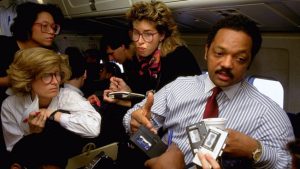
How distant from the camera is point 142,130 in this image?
5.16 feet

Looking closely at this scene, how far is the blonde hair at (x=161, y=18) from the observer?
84.9 inches

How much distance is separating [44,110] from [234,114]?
113cm

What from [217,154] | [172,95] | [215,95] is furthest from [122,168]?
[217,154]

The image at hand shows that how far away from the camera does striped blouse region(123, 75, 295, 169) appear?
4.94 ft

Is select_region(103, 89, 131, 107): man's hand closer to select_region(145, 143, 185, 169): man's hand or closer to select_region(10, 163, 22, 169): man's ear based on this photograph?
select_region(10, 163, 22, 169): man's ear

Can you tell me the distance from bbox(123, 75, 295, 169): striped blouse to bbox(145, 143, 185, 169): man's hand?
0.15 m

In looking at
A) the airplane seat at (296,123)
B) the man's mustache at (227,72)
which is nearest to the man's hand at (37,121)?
the man's mustache at (227,72)

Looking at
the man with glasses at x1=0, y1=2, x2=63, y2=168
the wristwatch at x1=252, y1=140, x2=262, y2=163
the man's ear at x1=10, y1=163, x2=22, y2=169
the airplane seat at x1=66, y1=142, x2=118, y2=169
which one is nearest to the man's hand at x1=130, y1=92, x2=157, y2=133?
the airplane seat at x1=66, y1=142, x2=118, y2=169

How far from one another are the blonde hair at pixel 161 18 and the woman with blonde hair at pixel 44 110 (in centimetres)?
62

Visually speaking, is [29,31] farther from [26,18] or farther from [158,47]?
[158,47]

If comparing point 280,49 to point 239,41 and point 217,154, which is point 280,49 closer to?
point 239,41

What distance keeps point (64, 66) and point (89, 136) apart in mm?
Result: 522

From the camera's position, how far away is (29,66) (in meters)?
1.99

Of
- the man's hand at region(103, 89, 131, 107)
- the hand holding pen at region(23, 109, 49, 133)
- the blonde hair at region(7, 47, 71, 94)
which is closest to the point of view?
the hand holding pen at region(23, 109, 49, 133)
